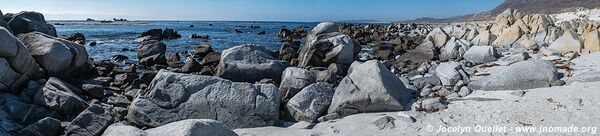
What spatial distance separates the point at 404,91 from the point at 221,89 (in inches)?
149

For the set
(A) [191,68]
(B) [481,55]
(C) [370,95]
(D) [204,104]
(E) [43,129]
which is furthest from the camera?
(A) [191,68]

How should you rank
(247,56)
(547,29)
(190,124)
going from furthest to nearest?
(547,29)
(247,56)
(190,124)

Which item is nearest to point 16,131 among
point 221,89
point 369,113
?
point 221,89

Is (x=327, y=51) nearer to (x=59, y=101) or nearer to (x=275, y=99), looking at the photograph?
(x=275, y=99)

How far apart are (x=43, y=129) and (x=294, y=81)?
17.3ft

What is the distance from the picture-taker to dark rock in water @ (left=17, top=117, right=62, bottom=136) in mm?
7055

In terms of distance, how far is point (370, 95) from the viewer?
8086mm

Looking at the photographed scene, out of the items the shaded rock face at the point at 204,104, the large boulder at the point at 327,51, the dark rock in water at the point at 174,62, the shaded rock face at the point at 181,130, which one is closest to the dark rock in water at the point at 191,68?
the dark rock in water at the point at 174,62

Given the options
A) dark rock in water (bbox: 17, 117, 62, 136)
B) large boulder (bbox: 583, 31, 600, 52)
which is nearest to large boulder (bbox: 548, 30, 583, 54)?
large boulder (bbox: 583, 31, 600, 52)

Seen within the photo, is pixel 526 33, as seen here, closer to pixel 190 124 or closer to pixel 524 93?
pixel 524 93

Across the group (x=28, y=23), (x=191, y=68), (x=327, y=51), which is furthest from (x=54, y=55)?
(x=327, y=51)

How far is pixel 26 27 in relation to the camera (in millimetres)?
16938

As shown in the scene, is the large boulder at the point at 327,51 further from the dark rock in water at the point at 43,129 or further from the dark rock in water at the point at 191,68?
the dark rock in water at the point at 43,129

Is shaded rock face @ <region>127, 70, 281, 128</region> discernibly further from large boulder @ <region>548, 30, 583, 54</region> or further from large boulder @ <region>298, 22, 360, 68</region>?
large boulder @ <region>548, 30, 583, 54</region>
